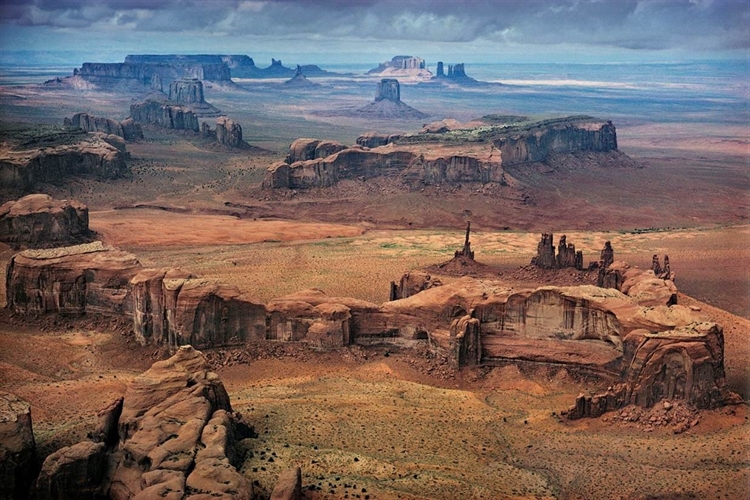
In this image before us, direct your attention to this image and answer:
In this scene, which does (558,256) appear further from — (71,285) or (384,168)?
(384,168)

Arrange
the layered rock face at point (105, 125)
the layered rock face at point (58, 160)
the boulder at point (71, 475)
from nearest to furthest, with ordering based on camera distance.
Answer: the boulder at point (71, 475), the layered rock face at point (58, 160), the layered rock face at point (105, 125)

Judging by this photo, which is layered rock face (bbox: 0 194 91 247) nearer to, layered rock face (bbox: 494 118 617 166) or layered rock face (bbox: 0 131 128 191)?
layered rock face (bbox: 0 131 128 191)

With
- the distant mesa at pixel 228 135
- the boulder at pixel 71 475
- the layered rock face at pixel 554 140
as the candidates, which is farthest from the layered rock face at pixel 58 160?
the boulder at pixel 71 475

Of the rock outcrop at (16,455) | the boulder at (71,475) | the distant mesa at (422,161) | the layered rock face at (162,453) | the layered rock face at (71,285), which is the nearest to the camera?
the layered rock face at (162,453)

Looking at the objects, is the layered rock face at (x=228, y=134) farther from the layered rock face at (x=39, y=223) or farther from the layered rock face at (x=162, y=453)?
the layered rock face at (x=162, y=453)

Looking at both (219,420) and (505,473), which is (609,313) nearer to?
(505,473)

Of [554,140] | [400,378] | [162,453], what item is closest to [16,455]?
[162,453]

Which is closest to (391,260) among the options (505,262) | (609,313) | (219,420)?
(505,262)
